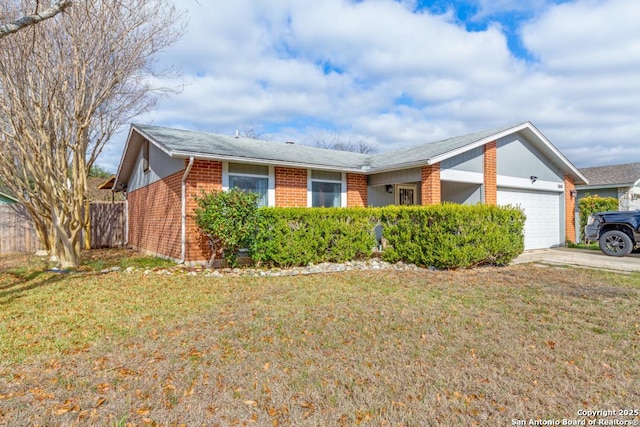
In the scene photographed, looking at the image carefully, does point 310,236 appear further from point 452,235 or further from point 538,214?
point 538,214

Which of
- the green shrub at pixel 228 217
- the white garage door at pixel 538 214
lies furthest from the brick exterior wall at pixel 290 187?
the white garage door at pixel 538 214

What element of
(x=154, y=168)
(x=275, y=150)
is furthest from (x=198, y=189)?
(x=154, y=168)

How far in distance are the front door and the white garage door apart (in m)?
3.06

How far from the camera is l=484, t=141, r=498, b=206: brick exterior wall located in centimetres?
1174

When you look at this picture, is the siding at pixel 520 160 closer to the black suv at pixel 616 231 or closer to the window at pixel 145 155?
the black suv at pixel 616 231

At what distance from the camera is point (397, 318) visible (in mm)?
4695

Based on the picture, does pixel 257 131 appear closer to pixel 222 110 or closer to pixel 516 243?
pixel 222 110

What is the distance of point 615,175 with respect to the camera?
19984 mm

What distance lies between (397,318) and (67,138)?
29.1 ft

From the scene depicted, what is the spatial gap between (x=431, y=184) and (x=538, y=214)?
20.6 ft

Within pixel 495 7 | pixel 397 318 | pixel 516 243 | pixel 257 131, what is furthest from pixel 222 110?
pixel 397 318

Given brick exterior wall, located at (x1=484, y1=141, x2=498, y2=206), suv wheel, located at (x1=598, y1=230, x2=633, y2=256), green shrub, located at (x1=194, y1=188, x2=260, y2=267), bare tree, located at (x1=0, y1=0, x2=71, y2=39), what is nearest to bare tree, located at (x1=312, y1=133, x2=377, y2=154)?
brick exterior wall, located at (x1=484, y1=141, x2=498, y2=206)

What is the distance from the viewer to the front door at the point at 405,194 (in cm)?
1341

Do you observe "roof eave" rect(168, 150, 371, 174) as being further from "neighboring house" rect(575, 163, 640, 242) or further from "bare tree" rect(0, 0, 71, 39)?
"neighboring house" rect(575, 163, 640, 242)
